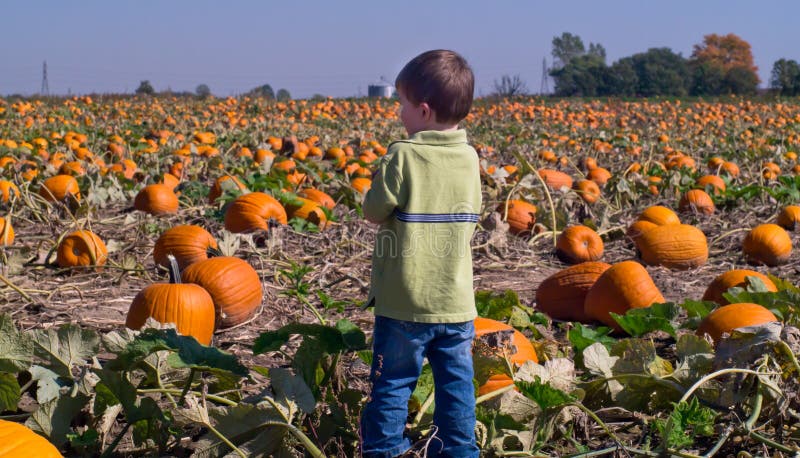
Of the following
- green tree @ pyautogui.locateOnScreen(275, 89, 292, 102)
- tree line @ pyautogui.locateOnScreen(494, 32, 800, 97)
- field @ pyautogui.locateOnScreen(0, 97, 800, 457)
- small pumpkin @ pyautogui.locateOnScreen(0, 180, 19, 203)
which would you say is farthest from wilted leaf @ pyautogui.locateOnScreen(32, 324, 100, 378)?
tree line @ pyautogui.locateOnScreen(494, 32, 800, 97)

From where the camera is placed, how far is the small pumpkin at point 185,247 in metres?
5.21

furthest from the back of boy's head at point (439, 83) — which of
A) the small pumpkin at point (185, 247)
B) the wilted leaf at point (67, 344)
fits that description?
the small pumpkin at point (185, 247)

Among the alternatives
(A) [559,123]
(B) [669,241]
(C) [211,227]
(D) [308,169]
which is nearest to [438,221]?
(B) [669,241]

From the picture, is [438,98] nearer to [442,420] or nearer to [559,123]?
[442,420]

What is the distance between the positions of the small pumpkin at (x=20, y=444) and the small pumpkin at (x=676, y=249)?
4.44m

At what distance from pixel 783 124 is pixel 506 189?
42.9 ft

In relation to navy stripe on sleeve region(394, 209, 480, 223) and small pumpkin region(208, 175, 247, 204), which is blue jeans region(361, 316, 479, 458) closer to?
navy stripe on sleeve region(394, 209, 480, 223)

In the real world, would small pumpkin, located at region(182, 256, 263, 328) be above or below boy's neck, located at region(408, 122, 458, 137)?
below

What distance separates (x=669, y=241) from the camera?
5.91 meters

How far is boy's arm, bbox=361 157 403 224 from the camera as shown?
2.65 meters

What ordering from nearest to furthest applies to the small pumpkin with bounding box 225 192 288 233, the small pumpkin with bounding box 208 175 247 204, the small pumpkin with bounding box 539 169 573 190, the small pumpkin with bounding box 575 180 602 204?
the small pumpkin with bounding box 225 192 288 233, the small pumpkin with bounding box 208 175 247 204, the small pumpkin with bounding box 575 180 602 204, the small pumpkin with bounding box 539 169 573 190

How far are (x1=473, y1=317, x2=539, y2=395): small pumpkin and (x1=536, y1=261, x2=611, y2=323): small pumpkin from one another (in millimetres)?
1141

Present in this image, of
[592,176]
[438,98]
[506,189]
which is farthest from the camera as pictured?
[592,176]

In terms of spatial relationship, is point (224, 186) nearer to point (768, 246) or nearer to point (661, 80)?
point (768, 246)
